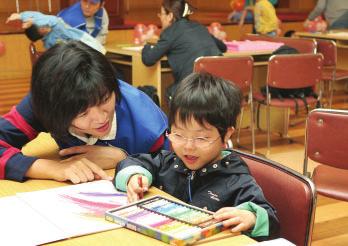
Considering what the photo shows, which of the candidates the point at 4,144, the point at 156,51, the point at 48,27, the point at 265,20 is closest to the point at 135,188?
the point at 4,144

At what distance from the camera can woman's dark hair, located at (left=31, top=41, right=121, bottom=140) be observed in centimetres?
144

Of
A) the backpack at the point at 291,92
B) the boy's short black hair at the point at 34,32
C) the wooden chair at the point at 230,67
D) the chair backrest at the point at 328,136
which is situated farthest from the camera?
the boy's short black hair at the point at 34,32

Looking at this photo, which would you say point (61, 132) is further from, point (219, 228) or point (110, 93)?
point (219, 228)

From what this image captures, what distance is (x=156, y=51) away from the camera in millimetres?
4309

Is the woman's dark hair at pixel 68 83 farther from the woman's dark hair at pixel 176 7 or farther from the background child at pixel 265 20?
the background child at pixel 265 20

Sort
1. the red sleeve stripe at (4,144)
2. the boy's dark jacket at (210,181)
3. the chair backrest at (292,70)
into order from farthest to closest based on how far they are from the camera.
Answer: the chair backrest at (292,70), the red sleeve stripe at (4,144), the boy's dark jacket at (210,181)

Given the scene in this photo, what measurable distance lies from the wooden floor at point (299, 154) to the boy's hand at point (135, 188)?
5.61 ft

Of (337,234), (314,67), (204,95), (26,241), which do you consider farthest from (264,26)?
(26,241)

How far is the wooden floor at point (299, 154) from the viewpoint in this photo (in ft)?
9.75

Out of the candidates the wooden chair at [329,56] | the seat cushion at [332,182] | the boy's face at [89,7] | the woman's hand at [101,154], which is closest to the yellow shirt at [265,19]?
the wooden chair at [329,56]

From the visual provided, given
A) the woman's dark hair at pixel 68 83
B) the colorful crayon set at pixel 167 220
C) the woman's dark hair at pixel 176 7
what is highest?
the woman's dark hair at pixel 176 7

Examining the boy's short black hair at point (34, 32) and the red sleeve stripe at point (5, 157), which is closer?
the red sleeve stripe at point (5, 157)

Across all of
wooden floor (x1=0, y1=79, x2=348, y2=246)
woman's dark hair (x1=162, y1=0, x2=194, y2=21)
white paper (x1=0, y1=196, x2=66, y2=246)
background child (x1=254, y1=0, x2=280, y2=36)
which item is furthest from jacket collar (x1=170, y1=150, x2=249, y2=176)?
background child (x1=254, y1=0, x2=280, y2=36)

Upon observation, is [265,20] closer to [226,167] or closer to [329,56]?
[329,56]
